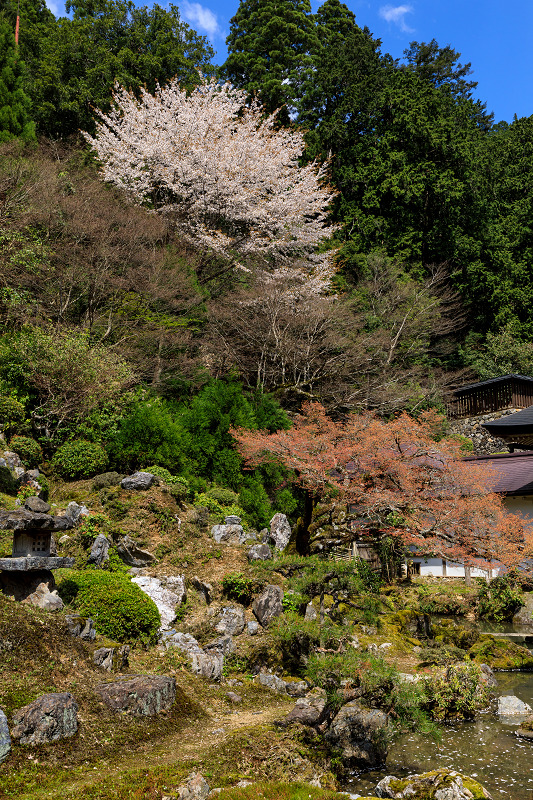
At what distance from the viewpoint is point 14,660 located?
5879mm

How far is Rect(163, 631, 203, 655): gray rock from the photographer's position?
8.18 m

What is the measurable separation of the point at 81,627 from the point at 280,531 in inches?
245

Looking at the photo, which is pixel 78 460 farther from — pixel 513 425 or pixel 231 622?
pixel 513 425

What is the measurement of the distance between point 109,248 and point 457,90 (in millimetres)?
30544

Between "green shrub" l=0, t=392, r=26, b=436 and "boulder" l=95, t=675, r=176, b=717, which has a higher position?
"green shrub" l=0, t=392, r=26, b=436

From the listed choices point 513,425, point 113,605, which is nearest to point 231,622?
point 113,605

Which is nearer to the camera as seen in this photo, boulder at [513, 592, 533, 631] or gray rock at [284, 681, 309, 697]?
gray rock at [284, 681, 309, 697]

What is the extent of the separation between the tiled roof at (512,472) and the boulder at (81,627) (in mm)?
12043

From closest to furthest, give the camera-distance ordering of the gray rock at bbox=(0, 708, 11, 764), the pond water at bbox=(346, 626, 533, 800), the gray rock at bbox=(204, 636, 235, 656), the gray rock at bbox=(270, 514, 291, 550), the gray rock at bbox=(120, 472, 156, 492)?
the gray rock at bbox=(0, 708, 11, 764) → the pond water at bbox=(346, 626, 533, 800) → the gray rock at bbox=(204, 636, 235, 656) → the gray rock at bbox=(120, 472, 156, 492) → the gray rock at bbox=(270, 514, 291, 550)

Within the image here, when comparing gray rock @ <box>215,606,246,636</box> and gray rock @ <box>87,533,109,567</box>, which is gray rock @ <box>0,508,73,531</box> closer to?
gray rock @ <box>87,533,109,567</box>

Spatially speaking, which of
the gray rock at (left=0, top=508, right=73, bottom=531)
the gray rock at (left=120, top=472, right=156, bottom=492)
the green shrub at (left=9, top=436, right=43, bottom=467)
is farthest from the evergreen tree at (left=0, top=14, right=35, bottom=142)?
the gray rock at (left=0, top=508, right=73, bottom=531)

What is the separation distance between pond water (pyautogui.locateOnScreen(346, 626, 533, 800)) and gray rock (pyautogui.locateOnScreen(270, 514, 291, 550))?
5.11 meters

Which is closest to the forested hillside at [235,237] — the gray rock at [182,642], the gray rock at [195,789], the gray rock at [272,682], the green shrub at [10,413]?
the green shrub at [10,413]

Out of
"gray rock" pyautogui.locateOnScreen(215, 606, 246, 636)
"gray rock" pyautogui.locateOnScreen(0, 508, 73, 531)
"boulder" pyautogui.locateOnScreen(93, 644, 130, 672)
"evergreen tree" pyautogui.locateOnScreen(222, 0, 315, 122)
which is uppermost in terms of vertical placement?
"evergreen tree" pyautogui.locateOnScreen(222, 0, 315, 122)
